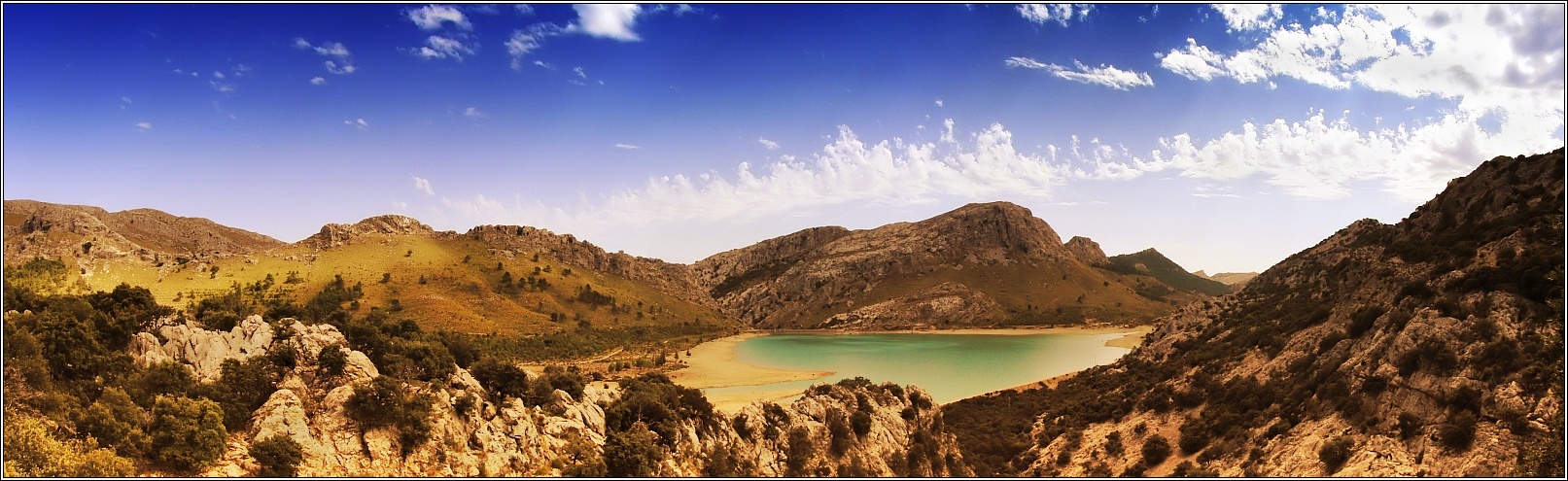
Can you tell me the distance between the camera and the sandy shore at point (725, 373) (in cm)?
7144

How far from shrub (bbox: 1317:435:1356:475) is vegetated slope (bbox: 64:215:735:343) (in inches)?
3217

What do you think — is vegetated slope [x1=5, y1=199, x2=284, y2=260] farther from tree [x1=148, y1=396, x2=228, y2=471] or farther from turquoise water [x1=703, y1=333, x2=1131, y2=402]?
tree [x1=148, y1=396, x2=228, y2=471]

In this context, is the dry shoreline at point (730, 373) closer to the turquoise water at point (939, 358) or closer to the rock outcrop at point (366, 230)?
the turquoise water at point (939, 358)

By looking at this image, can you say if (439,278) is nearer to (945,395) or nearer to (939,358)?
(939,358)

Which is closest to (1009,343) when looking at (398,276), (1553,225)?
(1553,225)

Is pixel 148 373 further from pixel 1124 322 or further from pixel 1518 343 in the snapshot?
pixel 1124 322

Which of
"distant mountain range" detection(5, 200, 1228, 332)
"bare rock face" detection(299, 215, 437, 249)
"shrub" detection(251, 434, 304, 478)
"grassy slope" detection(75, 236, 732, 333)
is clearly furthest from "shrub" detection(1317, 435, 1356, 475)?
"bare rock face" detection(299, 215, 437, 249)

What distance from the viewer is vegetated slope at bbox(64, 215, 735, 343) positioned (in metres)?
87.9

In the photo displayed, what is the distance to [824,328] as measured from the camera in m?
170

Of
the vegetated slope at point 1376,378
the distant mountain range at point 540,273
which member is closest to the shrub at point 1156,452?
the vegetated slope at point 1376,378

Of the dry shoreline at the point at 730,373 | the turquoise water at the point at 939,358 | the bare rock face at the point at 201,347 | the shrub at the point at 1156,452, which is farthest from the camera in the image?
the turquoise water at the point at 939,358

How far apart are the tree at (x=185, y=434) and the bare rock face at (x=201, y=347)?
363 cm

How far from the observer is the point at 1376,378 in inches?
1113

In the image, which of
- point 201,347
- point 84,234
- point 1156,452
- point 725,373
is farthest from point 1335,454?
point 84,234
